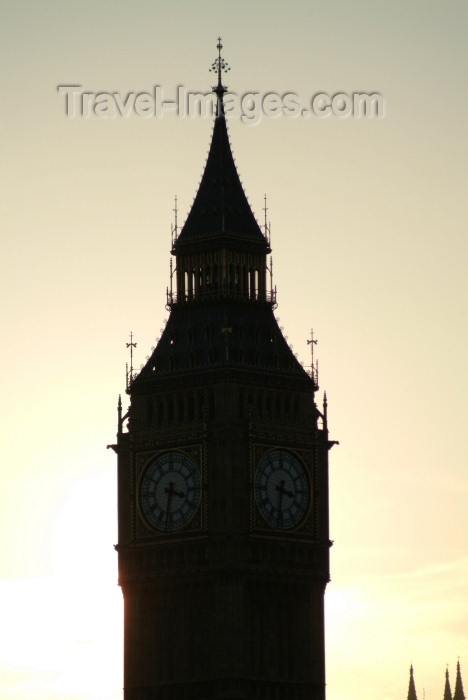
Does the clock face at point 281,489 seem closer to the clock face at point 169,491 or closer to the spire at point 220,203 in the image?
the clock face at point 169,491

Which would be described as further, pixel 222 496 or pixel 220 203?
pixel 220 203

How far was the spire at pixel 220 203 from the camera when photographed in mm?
191500

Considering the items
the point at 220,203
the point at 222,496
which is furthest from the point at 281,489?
the point at 220,203

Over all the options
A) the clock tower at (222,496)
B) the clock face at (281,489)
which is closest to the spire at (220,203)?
the clock tower at (222,496)

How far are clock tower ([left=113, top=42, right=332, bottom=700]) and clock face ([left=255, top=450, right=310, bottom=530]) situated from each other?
2.2 inches

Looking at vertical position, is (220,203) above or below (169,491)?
above

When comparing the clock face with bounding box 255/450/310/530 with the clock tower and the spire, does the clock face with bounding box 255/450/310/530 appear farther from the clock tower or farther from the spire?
the spire

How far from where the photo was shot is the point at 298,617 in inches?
7431

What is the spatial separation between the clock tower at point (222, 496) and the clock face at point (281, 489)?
0.06 metres

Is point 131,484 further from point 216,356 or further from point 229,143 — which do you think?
point 229,143

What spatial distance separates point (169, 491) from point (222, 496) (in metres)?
3.47

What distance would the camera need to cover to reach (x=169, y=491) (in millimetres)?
187875

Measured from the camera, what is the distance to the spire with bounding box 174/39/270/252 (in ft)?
628

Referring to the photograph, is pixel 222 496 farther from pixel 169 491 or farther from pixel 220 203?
pixel 220 203
